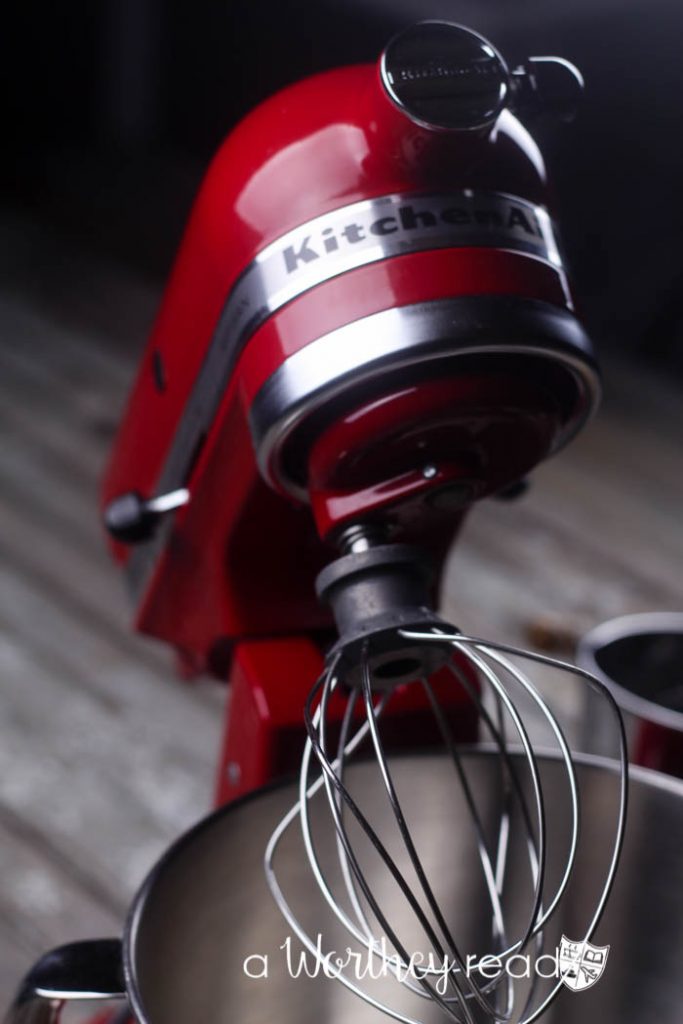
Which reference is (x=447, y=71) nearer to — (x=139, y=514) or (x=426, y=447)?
(x=426, y=447)

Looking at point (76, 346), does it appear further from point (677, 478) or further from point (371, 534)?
point (371, 534)

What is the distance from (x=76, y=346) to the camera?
50.4 inches

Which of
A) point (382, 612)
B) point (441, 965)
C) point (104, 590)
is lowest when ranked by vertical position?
point (104, 590)

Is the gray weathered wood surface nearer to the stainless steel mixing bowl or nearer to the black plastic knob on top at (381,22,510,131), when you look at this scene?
the stainless steel mixing bowl

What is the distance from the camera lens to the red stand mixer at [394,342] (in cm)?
37

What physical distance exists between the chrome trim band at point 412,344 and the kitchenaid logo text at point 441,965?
173 mm

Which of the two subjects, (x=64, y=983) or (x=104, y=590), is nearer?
(x=64, y=983)

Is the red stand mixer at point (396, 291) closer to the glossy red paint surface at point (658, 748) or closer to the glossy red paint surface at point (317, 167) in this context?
the glossy red paint surface at point (317, 167)

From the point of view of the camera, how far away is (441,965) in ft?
1.41

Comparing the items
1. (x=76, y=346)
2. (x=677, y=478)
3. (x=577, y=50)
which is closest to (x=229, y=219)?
(x=677, y=478)

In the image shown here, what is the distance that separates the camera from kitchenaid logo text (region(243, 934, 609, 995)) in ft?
1.36

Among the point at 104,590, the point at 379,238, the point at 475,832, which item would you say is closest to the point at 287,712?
the point at 475,832

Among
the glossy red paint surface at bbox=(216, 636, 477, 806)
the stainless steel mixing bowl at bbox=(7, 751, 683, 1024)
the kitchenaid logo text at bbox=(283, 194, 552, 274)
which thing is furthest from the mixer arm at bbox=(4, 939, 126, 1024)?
the kitchenaid logo text at bbox=(283, 194, 552, 274)

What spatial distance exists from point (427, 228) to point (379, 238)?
0.05 ft
